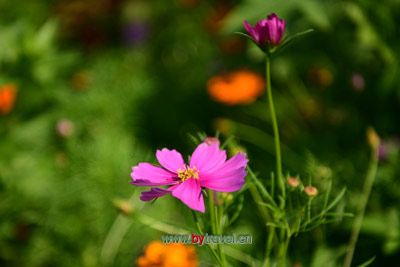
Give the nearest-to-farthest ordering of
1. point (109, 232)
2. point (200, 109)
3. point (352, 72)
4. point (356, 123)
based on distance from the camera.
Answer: point (109, 232) → point (356, 123) → point (352, 72) → point (200, 109)

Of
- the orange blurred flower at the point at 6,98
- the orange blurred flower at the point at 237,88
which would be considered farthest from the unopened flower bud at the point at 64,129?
the orange blurred flower at the point at 237,88

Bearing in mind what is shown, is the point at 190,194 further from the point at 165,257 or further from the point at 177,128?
the point at 177,128

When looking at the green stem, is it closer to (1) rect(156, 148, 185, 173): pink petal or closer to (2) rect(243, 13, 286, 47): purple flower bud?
(1) rect(156, 148, 185, 173): pink petal

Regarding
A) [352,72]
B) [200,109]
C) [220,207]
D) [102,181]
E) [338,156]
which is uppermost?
[220,207]

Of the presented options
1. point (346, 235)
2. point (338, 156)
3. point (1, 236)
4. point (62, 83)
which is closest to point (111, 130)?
point (62, 83)

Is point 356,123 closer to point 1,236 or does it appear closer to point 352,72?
point 352,72

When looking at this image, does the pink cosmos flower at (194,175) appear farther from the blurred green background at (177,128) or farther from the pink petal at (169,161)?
the blurred green background at (177,128)

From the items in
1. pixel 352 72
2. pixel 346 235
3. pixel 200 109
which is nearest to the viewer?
pixel 346 235

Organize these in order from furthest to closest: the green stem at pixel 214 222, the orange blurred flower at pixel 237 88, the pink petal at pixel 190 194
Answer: the orange blurred flower at pixel 237 88
the green stem at pixel 214 222
the pink petal at pixel 190 194
